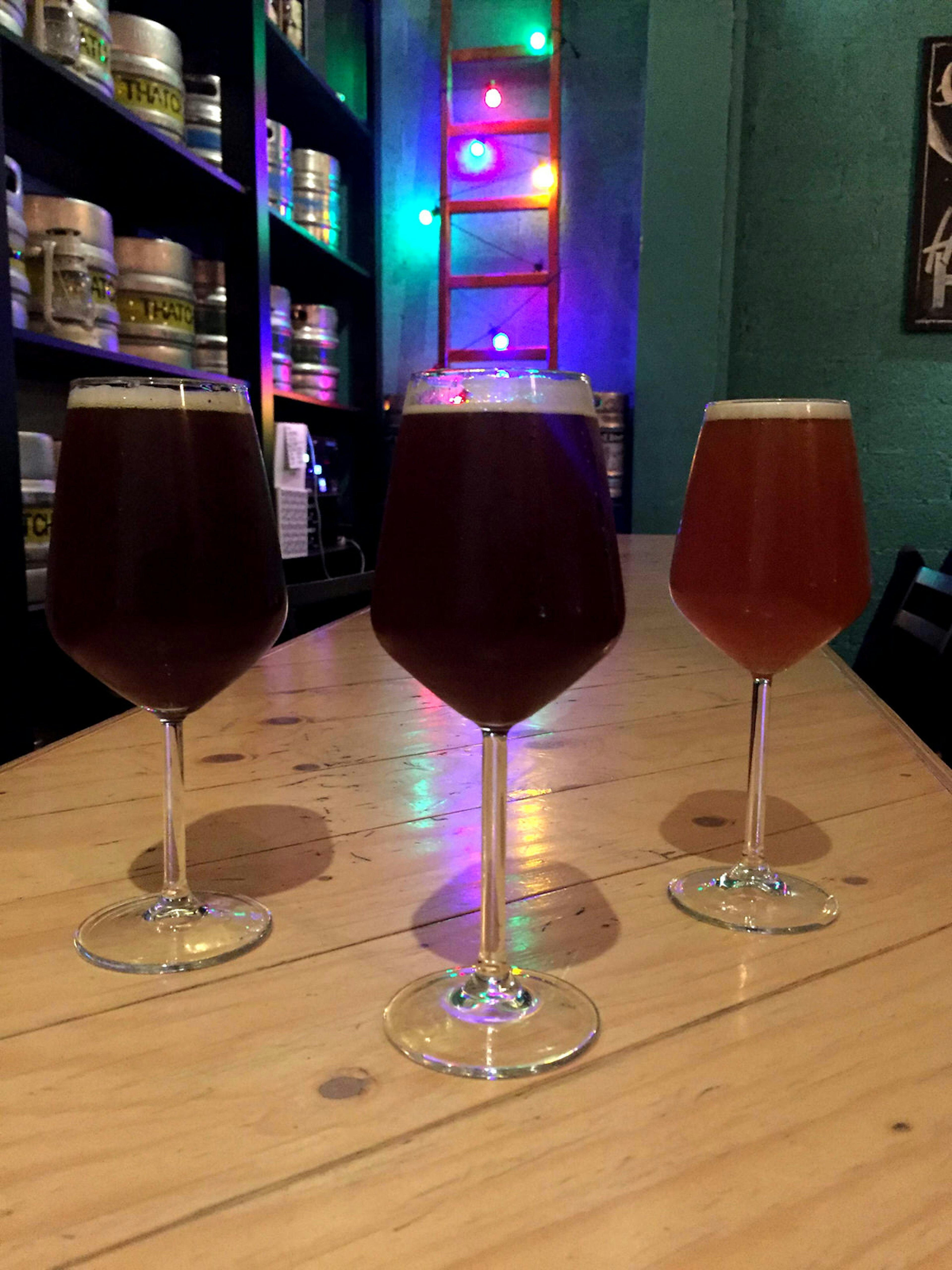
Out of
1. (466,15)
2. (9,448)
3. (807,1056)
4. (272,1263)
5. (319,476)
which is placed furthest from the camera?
(466,15)

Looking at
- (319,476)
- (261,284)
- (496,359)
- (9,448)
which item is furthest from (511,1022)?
(496,359)

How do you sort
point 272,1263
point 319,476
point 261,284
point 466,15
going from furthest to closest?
point 466,15, point 319,476, point 261,284, point 272,1263

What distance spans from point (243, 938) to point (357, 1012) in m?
0.09

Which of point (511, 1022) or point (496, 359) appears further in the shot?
point (496, 359)

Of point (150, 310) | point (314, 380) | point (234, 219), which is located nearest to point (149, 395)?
point (150, 310)

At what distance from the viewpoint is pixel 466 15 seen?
3695 millimetres

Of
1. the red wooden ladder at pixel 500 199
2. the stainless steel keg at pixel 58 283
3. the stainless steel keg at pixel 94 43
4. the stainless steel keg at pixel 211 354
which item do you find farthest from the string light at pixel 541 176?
the stainless steel keg at pixel 58 283

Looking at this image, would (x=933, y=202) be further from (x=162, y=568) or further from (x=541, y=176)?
(x=162, y=568)

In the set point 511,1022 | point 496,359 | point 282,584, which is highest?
point 496,359

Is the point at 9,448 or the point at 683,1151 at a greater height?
the point at 9,448

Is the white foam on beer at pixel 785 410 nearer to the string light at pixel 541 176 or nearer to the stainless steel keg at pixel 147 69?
the stainless steel keg at pixel 147 69

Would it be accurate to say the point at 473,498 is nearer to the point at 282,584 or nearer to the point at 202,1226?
the point at 282,584

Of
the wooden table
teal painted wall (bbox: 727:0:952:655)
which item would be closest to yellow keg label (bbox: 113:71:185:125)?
the wooden table

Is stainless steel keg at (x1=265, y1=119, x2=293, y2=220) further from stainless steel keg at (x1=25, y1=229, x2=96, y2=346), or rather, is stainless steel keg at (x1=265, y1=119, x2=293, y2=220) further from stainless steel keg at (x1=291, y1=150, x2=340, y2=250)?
stainless steel keg at (x1=25, y1=229, x2=96, y2=346)
